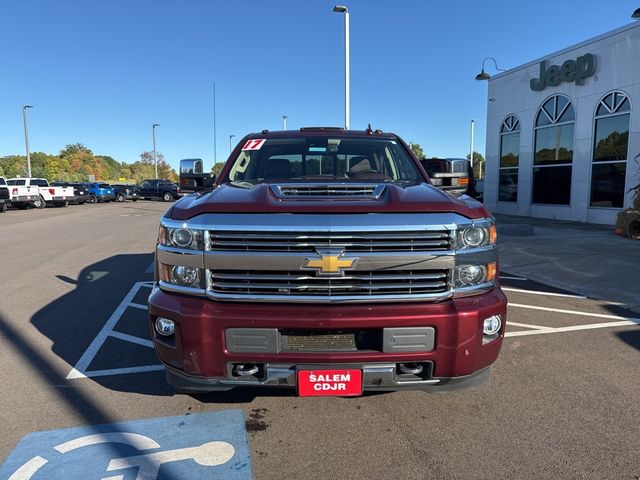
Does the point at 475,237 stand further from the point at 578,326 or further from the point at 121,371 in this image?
the point at 578,326

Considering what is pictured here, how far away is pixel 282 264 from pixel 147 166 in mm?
126925

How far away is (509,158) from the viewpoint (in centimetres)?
2136

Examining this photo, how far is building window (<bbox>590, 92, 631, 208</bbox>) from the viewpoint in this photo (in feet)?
50.9

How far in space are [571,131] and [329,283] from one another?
712 inches

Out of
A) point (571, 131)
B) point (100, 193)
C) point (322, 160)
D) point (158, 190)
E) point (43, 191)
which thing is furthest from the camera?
point (158, 190)

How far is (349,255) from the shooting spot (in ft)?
8.61

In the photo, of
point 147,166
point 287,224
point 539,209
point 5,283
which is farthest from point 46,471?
point 147,166

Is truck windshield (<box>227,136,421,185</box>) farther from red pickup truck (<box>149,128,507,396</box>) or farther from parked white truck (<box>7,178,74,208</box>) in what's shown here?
parked white truck (<box>7,178,74,208</box>)

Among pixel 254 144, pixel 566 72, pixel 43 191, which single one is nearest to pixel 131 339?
pixel 254 144

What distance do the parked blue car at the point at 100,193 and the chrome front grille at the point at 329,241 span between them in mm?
41576

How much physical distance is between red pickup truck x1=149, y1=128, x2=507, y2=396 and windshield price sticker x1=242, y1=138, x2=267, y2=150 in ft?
5.57

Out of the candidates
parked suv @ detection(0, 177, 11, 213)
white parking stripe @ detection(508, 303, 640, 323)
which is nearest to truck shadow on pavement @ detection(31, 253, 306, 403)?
white parking stripe @ detection(508, 303, 640, 323)

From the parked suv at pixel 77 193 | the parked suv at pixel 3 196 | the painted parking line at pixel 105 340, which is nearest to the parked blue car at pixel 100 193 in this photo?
the parked suv at pixel 77 193

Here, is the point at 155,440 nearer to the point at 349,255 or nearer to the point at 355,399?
the point at 355,399
